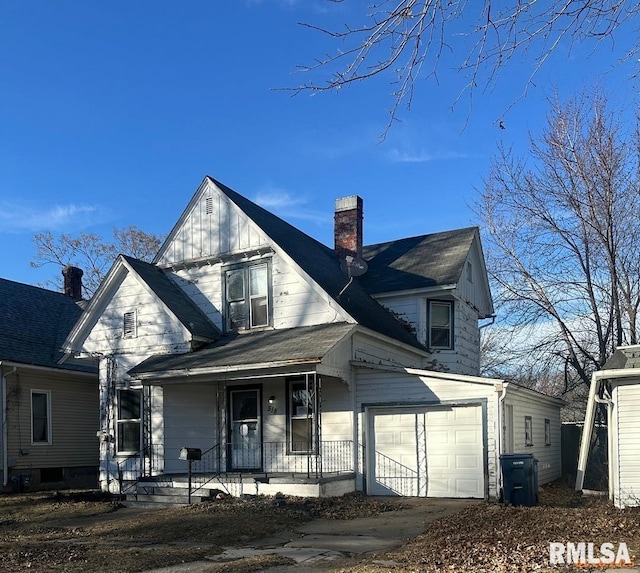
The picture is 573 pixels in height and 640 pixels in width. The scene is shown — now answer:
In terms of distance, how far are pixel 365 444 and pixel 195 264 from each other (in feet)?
22.5

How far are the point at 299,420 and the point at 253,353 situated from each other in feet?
7.15

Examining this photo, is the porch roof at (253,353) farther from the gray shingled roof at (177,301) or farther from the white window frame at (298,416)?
the white window frame at (298,416)

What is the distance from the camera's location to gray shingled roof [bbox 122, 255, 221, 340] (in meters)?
17.6

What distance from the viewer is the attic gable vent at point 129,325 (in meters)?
18.4

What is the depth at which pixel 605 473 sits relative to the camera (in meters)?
16.7

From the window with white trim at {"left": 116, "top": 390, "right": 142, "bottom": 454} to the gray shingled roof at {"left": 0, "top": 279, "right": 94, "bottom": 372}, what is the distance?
2731mm

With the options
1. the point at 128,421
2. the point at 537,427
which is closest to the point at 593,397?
the point at 537,427

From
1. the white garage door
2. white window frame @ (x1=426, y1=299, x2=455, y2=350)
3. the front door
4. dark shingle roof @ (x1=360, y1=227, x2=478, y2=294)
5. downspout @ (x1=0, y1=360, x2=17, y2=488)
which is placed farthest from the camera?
white window frame @ (x1=426, y1=299, x2=455, y2=350)

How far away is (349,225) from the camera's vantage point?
2164 centimetres

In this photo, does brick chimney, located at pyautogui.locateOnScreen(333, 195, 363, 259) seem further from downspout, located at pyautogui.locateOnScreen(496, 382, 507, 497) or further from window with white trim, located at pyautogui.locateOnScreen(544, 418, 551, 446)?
downspout, located at pyautogui.locateOnScreen(496, 382, 507, 497)

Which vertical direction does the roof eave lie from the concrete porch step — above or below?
above

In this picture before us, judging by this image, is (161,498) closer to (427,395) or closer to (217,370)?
(217,370)

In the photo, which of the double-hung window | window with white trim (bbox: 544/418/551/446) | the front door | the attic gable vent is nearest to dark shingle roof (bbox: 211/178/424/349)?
the double-hung window

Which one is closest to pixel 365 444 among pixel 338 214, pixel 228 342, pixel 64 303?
pixel 228 342
